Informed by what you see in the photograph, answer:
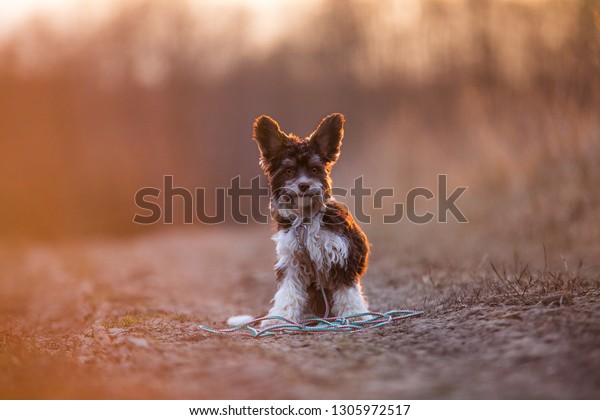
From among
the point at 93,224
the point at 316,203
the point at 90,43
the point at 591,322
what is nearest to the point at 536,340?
the point at 591,322

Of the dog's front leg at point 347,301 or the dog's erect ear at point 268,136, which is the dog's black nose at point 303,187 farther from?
the dog's front leg at point 347,301

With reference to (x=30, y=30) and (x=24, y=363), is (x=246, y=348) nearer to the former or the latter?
(x=24, y=363)

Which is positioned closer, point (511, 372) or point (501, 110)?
Answer: point (511, 372)

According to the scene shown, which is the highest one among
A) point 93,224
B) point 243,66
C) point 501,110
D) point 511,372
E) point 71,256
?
point 243,66

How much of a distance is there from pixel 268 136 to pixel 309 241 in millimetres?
1416

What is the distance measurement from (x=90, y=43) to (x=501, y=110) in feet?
65.0

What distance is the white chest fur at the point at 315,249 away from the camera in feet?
21.6

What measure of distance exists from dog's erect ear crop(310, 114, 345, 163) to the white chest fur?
1002mm

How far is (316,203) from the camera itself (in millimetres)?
6738

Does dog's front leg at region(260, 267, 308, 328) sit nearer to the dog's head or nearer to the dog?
the dog

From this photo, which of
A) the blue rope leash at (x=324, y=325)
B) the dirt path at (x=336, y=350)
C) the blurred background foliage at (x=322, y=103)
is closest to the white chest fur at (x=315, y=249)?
the blue rope leash at (x=324, y=325)

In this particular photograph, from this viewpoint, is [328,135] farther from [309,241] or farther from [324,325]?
[324,325]

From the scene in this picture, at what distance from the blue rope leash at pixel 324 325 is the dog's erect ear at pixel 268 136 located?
77.0 inches

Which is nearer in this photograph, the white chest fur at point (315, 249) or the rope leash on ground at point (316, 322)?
the rope leash on ground at point (316, 322)
